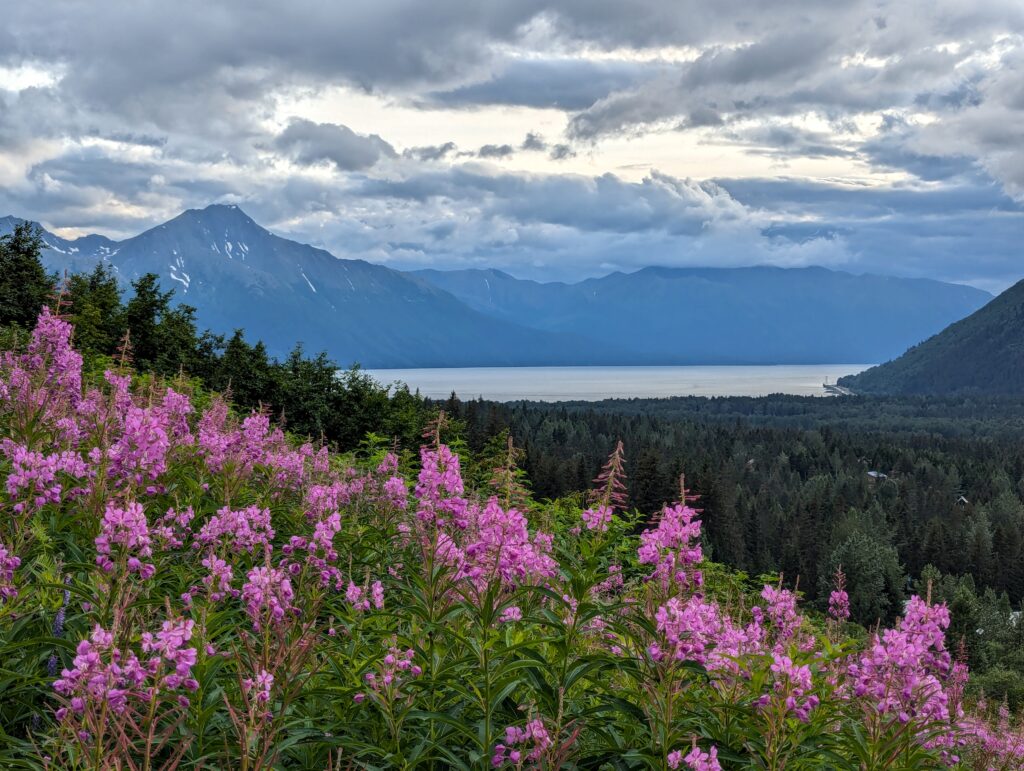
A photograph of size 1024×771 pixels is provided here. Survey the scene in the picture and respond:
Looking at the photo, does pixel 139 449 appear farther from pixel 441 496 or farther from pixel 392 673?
pixel 392 673

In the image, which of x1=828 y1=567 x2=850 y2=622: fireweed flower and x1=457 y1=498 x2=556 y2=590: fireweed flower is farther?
x1=828 y1=567 x2=850 y2=622: fireweed flower

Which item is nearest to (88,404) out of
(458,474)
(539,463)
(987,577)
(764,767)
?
(458,474)

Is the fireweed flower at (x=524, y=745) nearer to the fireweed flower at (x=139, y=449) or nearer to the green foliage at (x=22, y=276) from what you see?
the fireweed flower at (x=139, y=449)

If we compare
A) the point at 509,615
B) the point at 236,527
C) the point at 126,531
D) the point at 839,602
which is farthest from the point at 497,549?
the point at 839,602

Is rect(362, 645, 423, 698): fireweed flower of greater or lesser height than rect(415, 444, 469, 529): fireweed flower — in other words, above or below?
below

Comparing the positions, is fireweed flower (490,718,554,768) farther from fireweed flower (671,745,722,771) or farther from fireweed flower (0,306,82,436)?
fireweed flower (0,306,82,436)

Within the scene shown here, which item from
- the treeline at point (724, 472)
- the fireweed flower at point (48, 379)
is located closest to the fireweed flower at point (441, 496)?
the treeline at point (724, 472)

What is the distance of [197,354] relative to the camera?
56.8m

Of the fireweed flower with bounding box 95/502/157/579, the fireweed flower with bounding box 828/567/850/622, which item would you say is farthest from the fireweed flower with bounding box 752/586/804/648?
the fireweed flower with bounding box 95/502/157/579

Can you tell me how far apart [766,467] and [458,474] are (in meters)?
196

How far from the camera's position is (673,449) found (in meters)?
177

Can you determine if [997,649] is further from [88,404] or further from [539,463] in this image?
[88,404]

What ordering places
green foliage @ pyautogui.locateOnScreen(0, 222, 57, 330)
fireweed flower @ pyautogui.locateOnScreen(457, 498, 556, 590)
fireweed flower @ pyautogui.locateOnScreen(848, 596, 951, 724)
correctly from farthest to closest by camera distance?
green foliage @ pyautogui.locateOnScreen(0, 222, 57, 330) < fireweed flower @ pyautogui.locateOnScreen(457, 498, 556, 590) < fireweed flower @ pyautogui.locateOnScreen(848, 596, 951, 724)

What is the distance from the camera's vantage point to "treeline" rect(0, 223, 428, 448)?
4174 centimetres
